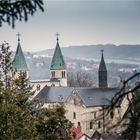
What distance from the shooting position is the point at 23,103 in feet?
89.1

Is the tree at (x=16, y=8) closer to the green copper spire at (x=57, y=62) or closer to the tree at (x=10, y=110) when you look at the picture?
the tree at (x=10, y=110)

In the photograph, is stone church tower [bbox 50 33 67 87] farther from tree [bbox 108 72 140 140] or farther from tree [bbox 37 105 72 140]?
tree [bbox 108 72 140 140]

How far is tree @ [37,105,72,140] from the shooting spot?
91.0 feet

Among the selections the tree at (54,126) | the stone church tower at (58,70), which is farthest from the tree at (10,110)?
the stone church tower at (58,70)

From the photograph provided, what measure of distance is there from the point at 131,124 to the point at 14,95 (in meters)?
16.2

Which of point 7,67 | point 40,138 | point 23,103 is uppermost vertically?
point 7,67

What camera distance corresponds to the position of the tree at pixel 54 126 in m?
27.7

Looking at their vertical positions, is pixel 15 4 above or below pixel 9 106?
above

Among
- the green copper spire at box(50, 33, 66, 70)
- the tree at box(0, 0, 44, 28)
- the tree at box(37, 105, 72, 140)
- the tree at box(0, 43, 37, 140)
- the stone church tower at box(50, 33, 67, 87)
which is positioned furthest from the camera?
the green copper spire at box(50, 33, 66, 70)

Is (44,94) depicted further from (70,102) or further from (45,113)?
(45,113)

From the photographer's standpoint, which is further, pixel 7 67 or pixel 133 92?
pixel 7 67

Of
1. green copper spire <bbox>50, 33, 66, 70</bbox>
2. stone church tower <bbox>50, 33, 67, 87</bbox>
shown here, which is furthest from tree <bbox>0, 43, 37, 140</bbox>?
green copper spire <bbox>50, 33, 66, 70</bbox>

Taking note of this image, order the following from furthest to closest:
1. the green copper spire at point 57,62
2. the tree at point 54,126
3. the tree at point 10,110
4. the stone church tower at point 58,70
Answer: the green copper spire at point 57,62, the stone church tower at point 58,70, the tree at point 54,126, the tree at point 10,110

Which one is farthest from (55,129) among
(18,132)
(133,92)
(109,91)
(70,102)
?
(109,91)
